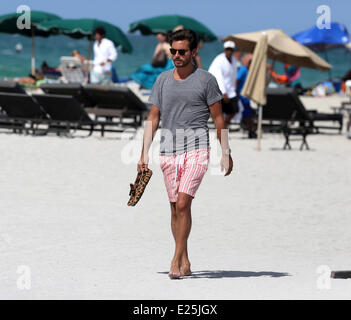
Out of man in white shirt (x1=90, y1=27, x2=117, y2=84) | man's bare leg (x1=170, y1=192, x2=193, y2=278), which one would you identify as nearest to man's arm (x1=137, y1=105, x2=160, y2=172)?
man's bare leg (x1=170, y1=192, x2=193, y2=278)

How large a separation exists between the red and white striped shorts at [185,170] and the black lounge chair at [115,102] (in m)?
12.4

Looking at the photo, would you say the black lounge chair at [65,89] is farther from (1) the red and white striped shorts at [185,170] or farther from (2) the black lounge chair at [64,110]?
(1) the red and white striped shorts at [185,170]

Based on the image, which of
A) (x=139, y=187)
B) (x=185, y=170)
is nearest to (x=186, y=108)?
(x=185, y=170)

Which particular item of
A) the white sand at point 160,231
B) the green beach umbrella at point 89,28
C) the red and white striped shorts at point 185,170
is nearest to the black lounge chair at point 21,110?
the white sand at point 160,231

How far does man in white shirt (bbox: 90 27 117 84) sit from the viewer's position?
839 inches

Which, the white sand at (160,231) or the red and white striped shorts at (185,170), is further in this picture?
the red and white striped shorts at (185,170)

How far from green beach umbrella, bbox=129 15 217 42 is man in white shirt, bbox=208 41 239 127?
→ 36.7ft

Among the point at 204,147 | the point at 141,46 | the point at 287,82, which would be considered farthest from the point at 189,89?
the point at 141,46

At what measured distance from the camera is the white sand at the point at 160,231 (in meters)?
6.66

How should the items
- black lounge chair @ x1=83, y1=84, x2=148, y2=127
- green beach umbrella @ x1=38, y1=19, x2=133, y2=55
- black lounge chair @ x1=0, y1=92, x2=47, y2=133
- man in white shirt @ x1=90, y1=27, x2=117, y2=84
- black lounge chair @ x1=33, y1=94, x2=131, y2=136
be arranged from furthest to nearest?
green beach umbrella @ x1=38, y1=19, x2=133, y2=55, man in white shirt @ x1=90, y1=27, x2=117, y2=84, black lounge chair @ x1=83, y1=84, x2=148, y2=127, black lounge chair @ x1=0, y1=92, x2=47, y2=133, black lounge chair @ x1=33, y1=94, x2=131, y2=136

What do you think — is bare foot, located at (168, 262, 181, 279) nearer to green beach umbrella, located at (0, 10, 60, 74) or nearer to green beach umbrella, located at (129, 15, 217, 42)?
green beach umbrella, located at (129, 15, 217, 42)

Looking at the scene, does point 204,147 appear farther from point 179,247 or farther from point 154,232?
point 154,232

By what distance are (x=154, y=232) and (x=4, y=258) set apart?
1758 mm

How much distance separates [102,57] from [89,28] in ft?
36.4
